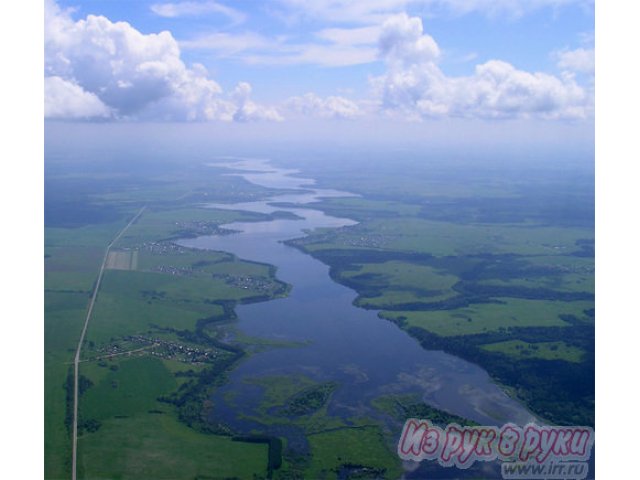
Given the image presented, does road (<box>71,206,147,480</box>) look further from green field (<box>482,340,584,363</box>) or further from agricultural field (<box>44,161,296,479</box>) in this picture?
green field (<box>482,340,584,363</box>)

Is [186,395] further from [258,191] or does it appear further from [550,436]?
[258,191]

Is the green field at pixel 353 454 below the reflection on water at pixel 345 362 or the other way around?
below

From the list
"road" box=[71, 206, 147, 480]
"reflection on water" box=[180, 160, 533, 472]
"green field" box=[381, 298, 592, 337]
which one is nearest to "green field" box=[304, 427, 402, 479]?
"reflection on water" box=[180, 160, 533, 472]

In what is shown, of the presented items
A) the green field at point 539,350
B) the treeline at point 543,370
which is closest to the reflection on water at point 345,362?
the treeline at point 543,370

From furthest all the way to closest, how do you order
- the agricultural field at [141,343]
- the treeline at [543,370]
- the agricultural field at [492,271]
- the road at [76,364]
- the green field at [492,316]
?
the green field at [492,316] → the agricultural field at [492,271] → the treeline at [543,370] → the agricultural field at [141,343] → the road at [76,364]

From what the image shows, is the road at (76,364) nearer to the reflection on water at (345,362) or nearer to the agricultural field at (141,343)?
the agricultural field at (141,343)

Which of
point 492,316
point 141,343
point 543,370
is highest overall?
point 492,316

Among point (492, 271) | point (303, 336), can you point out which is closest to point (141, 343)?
point (303, 336)

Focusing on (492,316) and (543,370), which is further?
(492,316)

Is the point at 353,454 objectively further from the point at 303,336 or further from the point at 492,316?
the point at 492,316
